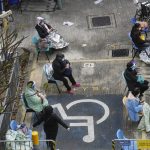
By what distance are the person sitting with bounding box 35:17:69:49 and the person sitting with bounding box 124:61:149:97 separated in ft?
11.3

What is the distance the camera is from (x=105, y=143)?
44.5ft

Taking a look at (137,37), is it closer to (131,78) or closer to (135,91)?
(131,78)

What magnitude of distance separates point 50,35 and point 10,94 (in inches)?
128

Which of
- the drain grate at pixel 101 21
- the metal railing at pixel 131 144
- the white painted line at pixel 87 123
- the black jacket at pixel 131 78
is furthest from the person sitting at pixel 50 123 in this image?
the drain grate at pixel 101 21

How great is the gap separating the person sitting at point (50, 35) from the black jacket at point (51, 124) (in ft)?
14.2

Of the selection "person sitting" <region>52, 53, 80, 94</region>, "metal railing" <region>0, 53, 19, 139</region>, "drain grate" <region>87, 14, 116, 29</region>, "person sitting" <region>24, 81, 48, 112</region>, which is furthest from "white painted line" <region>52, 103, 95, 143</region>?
"drain grate" <region>87, 14, 116, 29</region>

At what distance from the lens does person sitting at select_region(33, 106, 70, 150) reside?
492 inches

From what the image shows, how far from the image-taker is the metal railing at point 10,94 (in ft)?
43.3

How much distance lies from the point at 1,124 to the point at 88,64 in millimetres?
4535

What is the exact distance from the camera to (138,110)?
44.8 ft

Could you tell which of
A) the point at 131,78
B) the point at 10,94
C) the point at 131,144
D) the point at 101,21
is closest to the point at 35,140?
the point at 131,144

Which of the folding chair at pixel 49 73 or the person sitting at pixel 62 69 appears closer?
the person sitting at pixel 62 69

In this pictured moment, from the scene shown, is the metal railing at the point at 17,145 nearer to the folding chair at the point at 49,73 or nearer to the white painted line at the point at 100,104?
the white painted line at the point at 100,104

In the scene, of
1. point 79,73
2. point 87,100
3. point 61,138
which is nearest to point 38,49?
point 79,73
